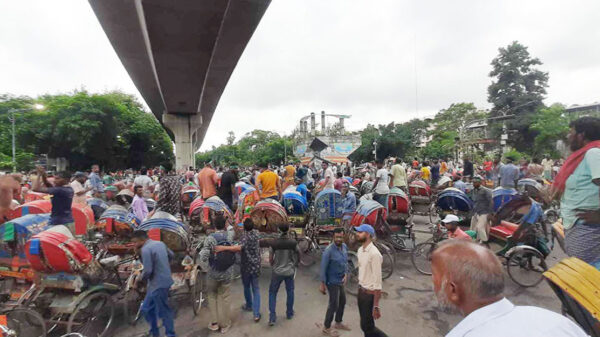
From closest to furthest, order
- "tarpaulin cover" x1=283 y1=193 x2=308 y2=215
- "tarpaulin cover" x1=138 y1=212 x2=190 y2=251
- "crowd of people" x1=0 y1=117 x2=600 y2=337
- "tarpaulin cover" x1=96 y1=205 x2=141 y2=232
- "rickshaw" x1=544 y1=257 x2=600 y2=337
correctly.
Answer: "crowd of people" x1=0 y1=117 x2=600 y2=337
"rickshaw" x1=544 y1=257 x2=600 y2=337
"tarpaulin cover" x1=138 y1=212 x2=190 y2=251
"tarpaulin cover" x1=96 y1=205 x2=141 y2=232
"tarpaulin cover" x1=283 y1=193 x2=308 y2=215

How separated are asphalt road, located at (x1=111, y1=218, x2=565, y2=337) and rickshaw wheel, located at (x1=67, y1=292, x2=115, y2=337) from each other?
0.23 m

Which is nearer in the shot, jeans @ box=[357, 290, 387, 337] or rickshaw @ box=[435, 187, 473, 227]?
jeans @ box=[357, 290, 387, 337]

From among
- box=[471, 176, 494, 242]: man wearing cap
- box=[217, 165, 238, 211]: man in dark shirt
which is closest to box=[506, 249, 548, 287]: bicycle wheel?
box=[471, 176, 494, 242]: man wearing cap

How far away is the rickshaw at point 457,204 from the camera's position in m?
8.09

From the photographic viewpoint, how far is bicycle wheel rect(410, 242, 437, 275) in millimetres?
6012

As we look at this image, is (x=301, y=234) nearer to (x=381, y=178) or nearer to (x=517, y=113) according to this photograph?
(x=381, y=178)

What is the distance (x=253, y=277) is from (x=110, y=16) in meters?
8.70

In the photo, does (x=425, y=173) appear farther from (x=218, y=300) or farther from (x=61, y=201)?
(x=61, y=201)

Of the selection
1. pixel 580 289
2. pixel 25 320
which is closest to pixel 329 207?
pixel 580 289

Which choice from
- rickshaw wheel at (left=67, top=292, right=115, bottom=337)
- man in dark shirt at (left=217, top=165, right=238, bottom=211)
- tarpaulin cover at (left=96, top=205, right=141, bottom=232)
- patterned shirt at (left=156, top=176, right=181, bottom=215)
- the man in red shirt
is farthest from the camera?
man in dark shirt at (left=217, top=165, right=238, bottom=211)

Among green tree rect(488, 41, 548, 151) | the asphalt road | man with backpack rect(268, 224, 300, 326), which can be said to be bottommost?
the asphalt road

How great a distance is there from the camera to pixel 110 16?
26.3ft

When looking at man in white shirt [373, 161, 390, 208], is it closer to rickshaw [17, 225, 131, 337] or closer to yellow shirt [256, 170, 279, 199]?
yellow shirt [256, 170, 279, 199]

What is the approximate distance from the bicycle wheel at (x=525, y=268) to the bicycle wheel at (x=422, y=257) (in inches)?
56.4
